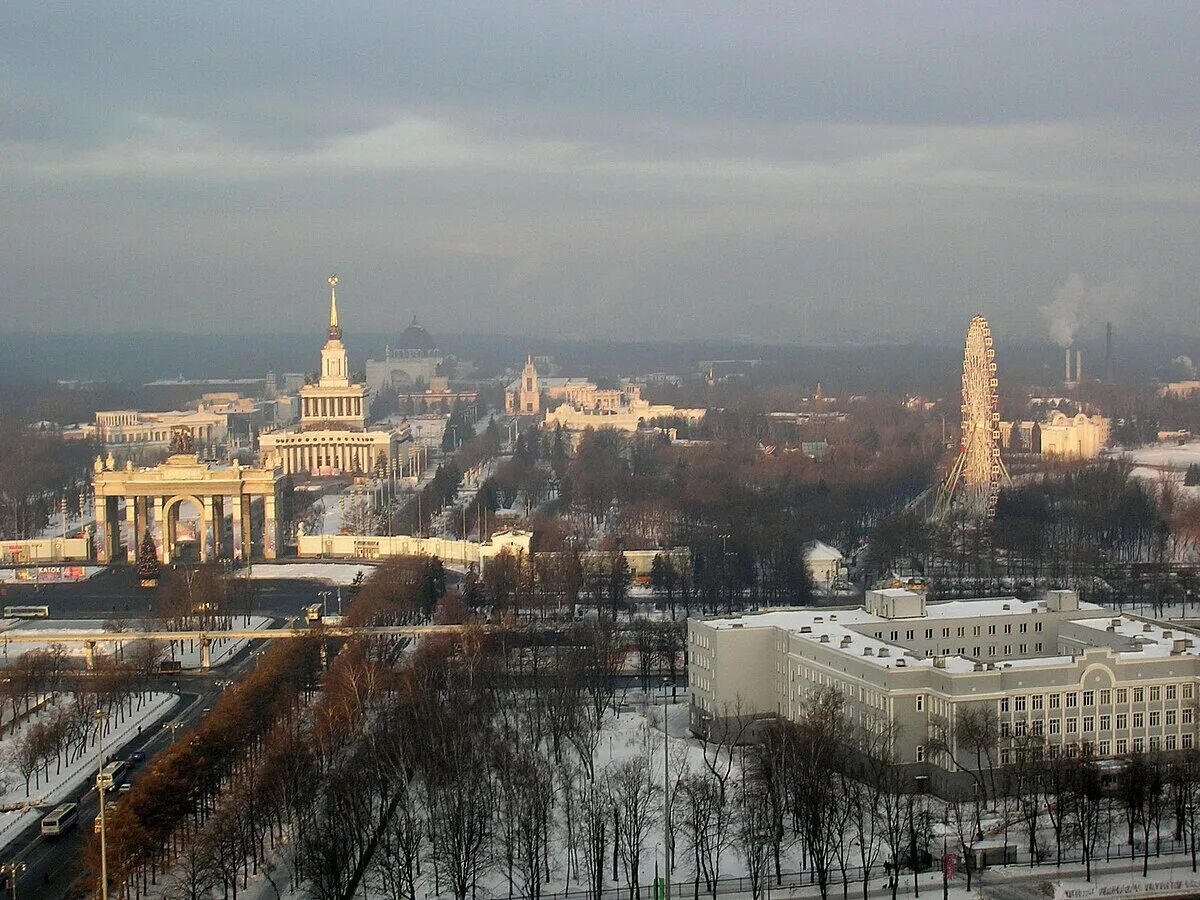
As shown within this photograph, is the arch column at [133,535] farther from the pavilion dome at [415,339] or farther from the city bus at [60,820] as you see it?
the pavilion dome at [415,339]

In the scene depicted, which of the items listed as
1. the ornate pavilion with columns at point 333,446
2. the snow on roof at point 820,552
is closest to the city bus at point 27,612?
the snow on roof at point 820,552

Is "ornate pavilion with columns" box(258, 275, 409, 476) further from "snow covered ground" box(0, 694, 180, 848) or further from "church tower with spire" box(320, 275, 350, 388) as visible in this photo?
"snow covered ground" box(0, 694, 180, 848)

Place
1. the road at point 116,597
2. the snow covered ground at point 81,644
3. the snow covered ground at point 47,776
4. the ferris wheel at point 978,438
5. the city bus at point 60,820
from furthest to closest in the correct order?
the ferris wheel at point 978,438 → the road at point 116,597 → the snow covered ground at point 81,644 → the snow covered ground at point 47,776 → the city bus at point 60,820

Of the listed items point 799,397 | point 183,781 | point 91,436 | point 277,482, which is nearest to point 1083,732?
point 183,781

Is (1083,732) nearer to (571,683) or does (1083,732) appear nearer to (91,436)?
(571,683)

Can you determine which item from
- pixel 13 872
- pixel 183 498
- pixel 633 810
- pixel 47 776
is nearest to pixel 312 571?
pixel 183 498

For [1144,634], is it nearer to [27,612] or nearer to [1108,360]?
[27,612]
